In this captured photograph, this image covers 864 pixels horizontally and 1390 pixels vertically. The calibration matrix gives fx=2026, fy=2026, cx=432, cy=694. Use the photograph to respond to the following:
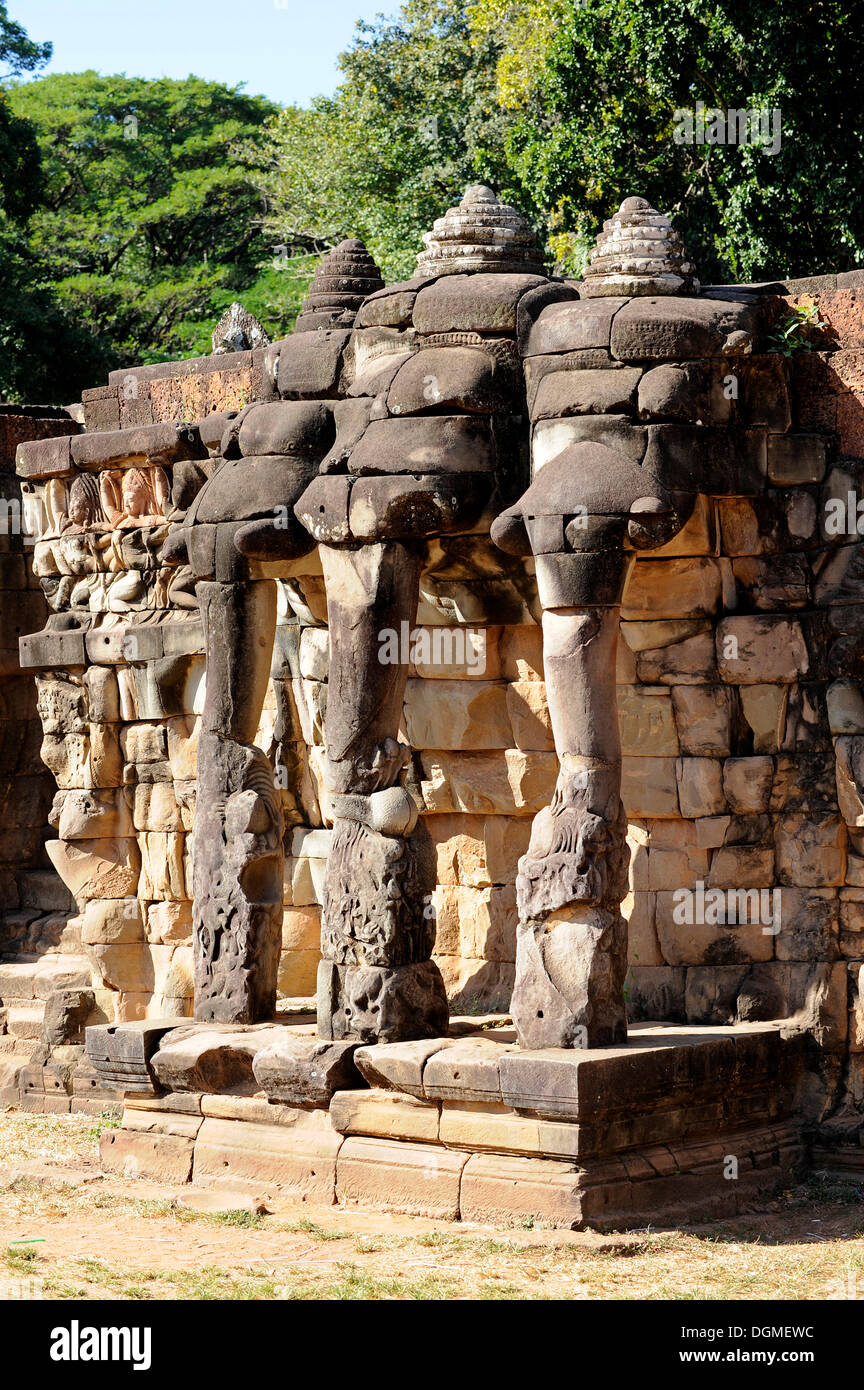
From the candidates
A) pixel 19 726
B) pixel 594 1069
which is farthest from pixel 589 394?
pixel 19 726

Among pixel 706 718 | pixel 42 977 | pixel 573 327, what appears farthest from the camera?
pixel 42 977

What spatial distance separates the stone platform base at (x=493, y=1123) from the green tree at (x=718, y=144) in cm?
774

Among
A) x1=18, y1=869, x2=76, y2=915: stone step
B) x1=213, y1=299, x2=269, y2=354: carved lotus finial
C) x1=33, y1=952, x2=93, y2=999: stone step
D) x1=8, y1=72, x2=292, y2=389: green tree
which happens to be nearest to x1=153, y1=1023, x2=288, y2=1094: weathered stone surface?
x1=33, y1=952, x2=93, y2=999: stone step

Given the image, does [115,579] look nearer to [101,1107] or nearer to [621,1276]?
[101,1107]

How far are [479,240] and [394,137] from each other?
47.7 feet

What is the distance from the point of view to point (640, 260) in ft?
30.3

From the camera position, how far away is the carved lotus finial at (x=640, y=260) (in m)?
9.20

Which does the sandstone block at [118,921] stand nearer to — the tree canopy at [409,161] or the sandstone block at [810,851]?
the sandstone block at [810,851]

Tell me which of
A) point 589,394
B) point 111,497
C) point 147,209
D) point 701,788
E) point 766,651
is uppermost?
point 147,209

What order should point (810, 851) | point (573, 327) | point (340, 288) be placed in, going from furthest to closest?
1. point (340, 288)
2. point (810, 851)
3. point (573, 327)

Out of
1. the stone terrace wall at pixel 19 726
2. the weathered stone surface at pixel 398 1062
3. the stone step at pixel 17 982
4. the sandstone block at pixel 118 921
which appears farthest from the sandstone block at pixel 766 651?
the stone terrace wall at pixel 19 726

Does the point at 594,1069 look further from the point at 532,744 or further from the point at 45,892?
the point at 45,892

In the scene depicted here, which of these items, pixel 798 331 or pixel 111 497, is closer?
pixel 798 331

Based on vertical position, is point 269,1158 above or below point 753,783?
below
